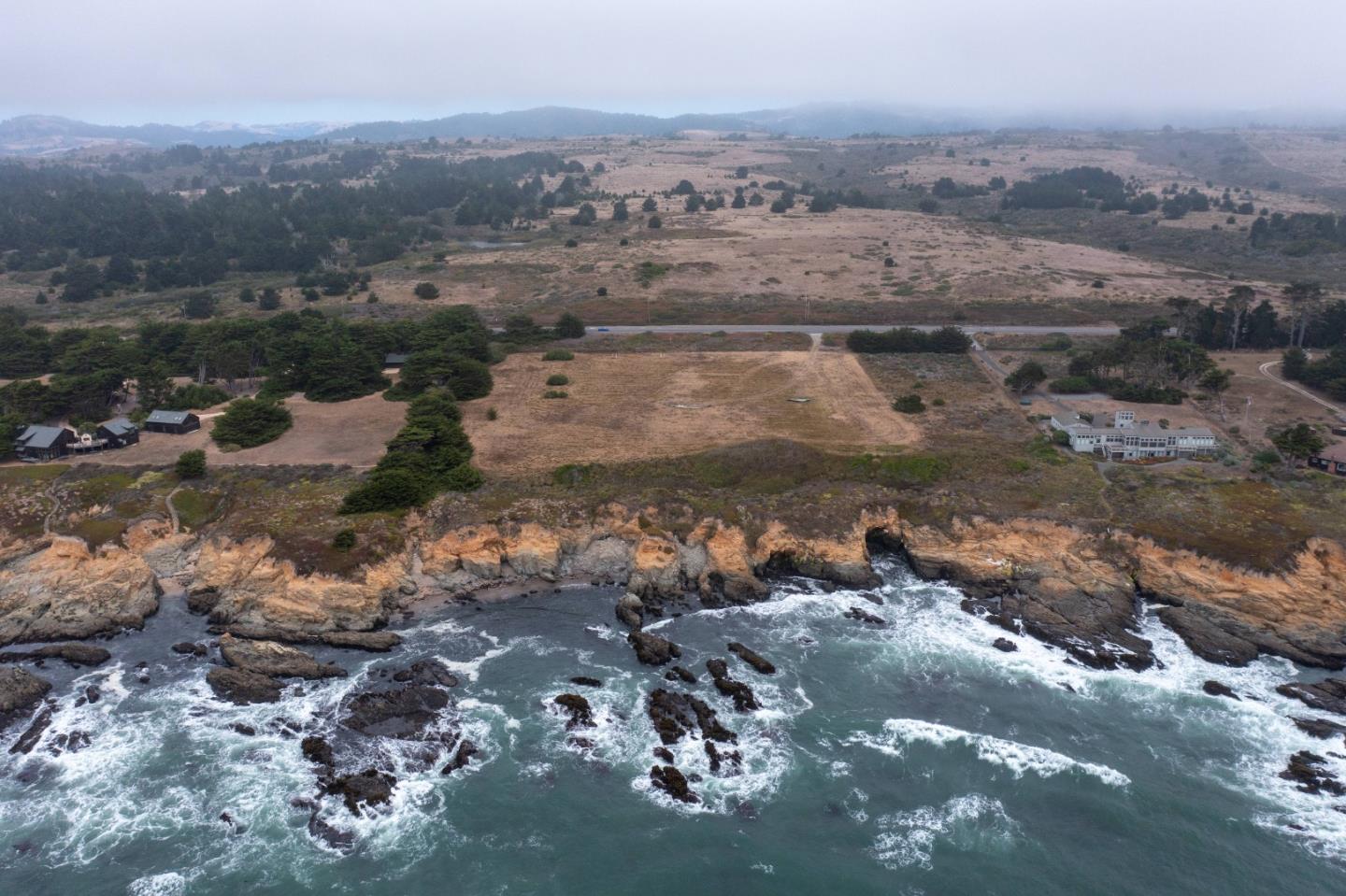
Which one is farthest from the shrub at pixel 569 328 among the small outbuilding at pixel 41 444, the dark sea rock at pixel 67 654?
the dark sea rock at pixel 67 654

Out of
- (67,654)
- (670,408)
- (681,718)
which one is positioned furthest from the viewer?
(670,408)

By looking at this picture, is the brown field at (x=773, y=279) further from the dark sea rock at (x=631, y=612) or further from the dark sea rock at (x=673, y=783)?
the dark sea rock at (x=673, y=783)

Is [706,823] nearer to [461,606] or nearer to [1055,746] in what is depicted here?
[1055,746]

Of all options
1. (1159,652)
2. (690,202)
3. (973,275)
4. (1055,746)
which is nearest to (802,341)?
(973,275)

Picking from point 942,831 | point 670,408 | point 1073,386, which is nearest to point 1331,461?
point 1073,386

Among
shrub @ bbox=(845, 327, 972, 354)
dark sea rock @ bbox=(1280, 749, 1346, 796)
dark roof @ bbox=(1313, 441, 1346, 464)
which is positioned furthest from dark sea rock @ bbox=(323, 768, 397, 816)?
shrub @ bbox=(845, 327, 972, 354)

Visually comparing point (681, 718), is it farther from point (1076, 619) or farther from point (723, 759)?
point (1076, 619)
